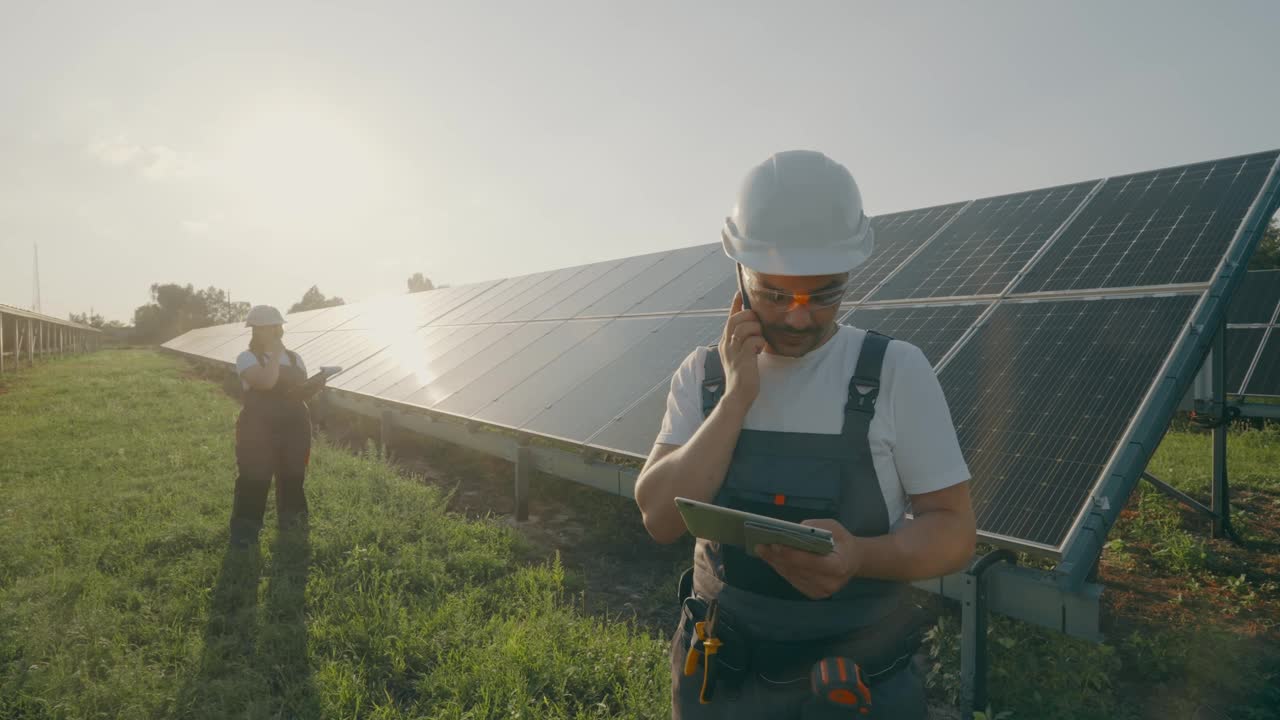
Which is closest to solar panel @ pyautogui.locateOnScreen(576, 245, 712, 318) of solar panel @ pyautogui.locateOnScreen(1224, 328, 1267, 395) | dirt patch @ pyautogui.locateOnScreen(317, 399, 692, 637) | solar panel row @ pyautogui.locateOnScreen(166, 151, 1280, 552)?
solar panel row @ pyautogui.locateOnScreen(166, 151, 1280, 552)

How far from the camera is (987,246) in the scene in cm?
662

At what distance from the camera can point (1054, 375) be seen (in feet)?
14.2

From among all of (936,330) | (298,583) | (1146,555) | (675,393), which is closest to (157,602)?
(298,583)

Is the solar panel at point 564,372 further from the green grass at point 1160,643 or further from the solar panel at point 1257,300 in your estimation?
the solar panel at point 1257,300

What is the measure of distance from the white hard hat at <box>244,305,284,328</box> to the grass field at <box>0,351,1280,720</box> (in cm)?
197

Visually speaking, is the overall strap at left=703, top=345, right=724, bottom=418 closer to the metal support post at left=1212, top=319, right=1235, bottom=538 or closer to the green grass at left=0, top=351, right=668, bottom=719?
the green grass at left=0, top=351, right=668, bottom=719

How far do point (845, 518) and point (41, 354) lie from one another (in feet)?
152

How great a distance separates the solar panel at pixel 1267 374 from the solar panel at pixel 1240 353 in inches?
4.1

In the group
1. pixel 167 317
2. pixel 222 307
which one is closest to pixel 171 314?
pixel 167 317

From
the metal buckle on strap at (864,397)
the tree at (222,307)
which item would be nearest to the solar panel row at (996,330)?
the metal buckle on strap at (864,397)

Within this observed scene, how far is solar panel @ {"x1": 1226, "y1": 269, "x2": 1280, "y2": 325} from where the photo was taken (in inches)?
487

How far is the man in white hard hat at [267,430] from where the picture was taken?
6.23 meters

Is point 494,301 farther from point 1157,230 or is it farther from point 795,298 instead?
point 795,298

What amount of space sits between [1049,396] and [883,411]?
3.19 metres
